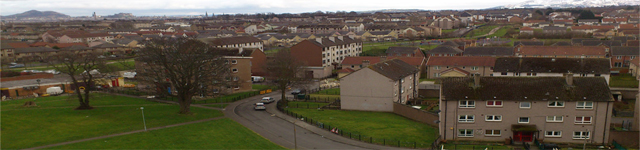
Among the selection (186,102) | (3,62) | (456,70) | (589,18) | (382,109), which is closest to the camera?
(186,102)

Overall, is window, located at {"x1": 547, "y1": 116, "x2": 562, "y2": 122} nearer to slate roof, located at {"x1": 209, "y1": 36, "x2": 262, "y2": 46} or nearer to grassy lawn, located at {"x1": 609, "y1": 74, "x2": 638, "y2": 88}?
grassy lawn, located at {"x1": 609, "y1": 74, "x2": 638, "y2": 88}

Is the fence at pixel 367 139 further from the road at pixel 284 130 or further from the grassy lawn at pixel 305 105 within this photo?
the grassy lawn at pixel 305 105

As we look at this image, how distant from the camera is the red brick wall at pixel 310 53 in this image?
72562mm

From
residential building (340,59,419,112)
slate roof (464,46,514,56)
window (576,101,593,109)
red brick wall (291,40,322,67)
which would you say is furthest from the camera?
slate roof (464,46,514,56)

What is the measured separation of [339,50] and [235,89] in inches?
1268

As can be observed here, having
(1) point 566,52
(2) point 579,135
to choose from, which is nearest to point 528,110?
(2) point 579,135

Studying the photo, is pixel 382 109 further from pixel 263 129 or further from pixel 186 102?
pixel 186 102

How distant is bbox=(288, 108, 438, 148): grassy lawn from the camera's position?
1187 inches

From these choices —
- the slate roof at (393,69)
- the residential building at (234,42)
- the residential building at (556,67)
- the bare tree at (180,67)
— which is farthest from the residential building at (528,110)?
the residential building at (234,42)

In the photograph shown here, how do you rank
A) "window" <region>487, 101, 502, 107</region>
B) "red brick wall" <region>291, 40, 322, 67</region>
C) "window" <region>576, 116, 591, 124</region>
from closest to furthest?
1. "window" <region>576, 116, 591, 124</region>
2. "window" <region>487, 101, 502, 107</region>
3. "red brick wall" <region>291, 40, 322, 67</region>

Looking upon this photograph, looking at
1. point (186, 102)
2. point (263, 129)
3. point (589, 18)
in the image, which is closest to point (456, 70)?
point (263, 129)

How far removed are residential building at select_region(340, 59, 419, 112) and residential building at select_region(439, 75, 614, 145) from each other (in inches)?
368

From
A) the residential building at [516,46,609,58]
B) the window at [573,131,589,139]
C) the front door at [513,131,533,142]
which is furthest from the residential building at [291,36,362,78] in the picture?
the window at [573,131,589,139]

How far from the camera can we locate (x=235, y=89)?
2103 inches
